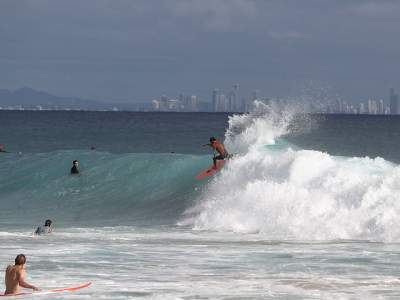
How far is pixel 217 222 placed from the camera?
24531mm

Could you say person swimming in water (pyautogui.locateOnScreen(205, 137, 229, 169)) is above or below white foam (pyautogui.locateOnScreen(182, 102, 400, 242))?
above

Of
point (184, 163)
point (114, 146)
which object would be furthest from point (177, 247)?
point (114, 146)

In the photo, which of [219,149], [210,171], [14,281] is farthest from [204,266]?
[210,171]

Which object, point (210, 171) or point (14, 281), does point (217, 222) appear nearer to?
point (210, 171)

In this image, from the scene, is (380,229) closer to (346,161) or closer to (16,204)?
(346,161)

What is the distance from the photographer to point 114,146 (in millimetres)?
77375

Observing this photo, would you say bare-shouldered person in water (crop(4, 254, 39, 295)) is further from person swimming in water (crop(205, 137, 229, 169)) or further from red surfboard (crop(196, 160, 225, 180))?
red surfboard (crop(196, 160, 225, 180))

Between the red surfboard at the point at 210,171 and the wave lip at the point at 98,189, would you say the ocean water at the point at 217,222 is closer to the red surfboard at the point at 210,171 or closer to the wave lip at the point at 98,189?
the wave lip at the point at 98,189

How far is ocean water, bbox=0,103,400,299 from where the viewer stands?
1573cm

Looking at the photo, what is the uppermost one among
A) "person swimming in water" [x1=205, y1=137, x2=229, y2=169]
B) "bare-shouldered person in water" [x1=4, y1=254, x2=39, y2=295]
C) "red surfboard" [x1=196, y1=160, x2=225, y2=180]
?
"person swimming in water" [x1=205, y1=137, x2=229, y2=169]

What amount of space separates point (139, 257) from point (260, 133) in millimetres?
16674

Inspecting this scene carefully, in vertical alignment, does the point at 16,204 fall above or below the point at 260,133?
below

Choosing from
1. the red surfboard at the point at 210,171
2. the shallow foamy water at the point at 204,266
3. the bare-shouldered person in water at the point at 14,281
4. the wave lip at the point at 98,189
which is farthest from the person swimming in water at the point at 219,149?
the bare-shouldered person in water at the point at 14,281

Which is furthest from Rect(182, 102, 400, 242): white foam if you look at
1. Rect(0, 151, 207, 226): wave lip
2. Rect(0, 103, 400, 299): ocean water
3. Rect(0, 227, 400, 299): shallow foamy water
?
Rect(0, 151, 207, 226): wave lip
